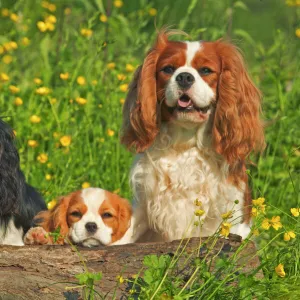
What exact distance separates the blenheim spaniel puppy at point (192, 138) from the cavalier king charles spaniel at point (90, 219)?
16 centimetres

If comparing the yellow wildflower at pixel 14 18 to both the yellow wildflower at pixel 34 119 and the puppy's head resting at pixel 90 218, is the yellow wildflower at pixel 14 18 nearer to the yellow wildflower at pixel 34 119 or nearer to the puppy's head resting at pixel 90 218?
the yellow wildflower at pixel 34 119

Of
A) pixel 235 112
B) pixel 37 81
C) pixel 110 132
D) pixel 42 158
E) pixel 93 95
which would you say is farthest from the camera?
pixel 93 95

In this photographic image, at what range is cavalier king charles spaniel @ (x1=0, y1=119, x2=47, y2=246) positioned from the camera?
4816mm

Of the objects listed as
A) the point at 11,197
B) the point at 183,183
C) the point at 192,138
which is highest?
the point at 192,138

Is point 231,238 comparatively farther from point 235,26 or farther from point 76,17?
point 235,26

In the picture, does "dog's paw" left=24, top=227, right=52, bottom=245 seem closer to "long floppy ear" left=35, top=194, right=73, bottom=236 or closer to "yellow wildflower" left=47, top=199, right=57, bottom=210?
"long floppy ear" left=35, top=194, right=73, bottom=236

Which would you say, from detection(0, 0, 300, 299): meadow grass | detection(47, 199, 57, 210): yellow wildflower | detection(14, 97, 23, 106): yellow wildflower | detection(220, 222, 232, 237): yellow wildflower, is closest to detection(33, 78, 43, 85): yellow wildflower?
Result: detection(0, 0, 300, 299): meadow grass

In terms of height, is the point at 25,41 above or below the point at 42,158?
above

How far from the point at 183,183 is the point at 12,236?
3.34 ft

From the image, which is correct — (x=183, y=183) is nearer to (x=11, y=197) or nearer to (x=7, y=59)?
(x=11, y=197)

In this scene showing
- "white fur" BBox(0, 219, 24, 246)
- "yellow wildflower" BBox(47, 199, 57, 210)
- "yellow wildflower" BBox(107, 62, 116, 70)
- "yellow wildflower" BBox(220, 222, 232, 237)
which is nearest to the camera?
"yellow wildflower" BBox(220, 222, 232, 237)

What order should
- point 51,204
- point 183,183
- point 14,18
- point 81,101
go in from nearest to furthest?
point 183,183 → point 51,204 → point 81,101 → point 14,18

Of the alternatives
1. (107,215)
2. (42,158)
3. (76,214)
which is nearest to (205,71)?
(107,215)

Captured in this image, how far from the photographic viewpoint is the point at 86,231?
5078 millimetres
